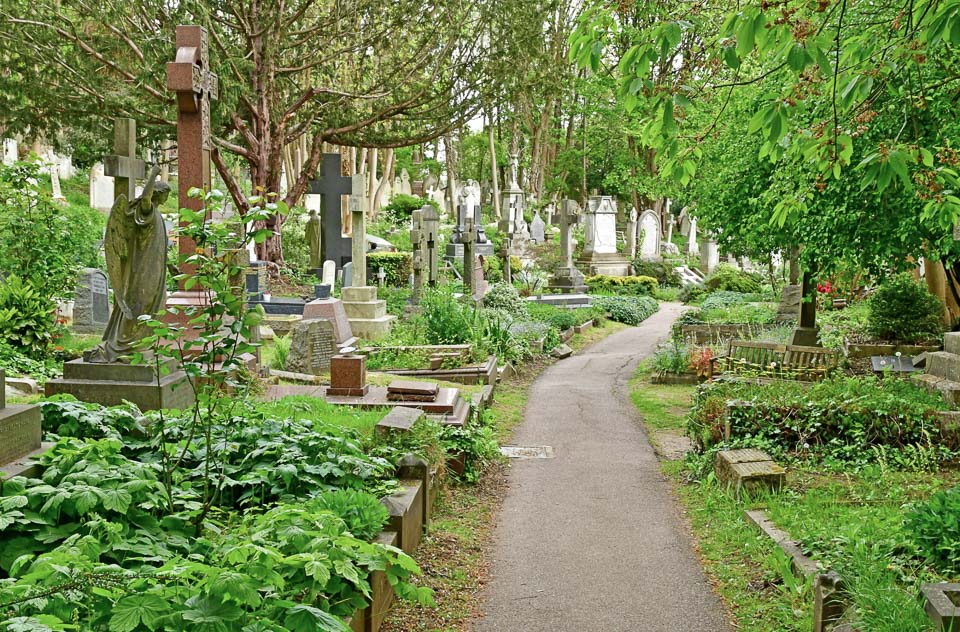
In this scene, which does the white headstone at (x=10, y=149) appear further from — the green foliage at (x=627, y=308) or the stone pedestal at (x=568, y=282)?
the green foliage at (x=627, y=308)

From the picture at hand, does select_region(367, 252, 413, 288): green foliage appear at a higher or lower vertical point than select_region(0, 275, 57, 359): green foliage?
higher

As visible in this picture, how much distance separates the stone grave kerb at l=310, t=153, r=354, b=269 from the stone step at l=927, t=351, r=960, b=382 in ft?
45.8

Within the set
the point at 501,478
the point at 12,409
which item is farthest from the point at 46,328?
the point at 12,409

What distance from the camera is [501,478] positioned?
8.52 metres

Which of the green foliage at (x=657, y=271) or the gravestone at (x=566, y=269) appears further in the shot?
the green foliage at (x=657, y=271)

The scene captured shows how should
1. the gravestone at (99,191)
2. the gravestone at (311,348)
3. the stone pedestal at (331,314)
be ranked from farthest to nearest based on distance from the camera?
the gravestone at (99,191)
the stone pedestal at (331,314)
the gravestone at (311,348)

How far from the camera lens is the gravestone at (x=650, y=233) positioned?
36.9 metres

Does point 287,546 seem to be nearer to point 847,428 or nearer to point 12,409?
point 12,409

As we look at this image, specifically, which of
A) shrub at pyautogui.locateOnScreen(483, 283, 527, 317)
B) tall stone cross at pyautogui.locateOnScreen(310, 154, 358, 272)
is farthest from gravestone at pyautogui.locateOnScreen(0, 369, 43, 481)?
tall stone cross at pyautogui.locateOnScreen(310, 154, 358, 272)

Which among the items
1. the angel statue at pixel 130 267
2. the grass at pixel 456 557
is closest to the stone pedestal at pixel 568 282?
the grass at pixel 456 557

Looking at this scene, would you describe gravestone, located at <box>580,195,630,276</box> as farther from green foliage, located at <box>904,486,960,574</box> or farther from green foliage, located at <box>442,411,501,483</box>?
green foliage, located at <box>904,486,960,574</box>

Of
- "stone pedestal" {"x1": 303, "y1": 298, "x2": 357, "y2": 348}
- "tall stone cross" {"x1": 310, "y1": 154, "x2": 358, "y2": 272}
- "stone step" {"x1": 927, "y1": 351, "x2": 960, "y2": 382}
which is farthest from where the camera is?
"tall stone cross" {"x1": 310, "y1": 154, "x2": 358, "y2": 272}

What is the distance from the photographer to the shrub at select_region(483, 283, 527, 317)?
19.5m

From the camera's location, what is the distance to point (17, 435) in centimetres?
464
